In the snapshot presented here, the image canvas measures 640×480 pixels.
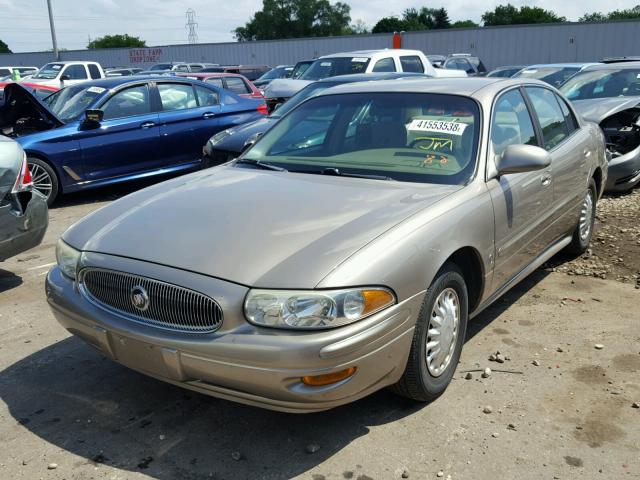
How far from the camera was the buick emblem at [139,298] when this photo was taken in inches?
111

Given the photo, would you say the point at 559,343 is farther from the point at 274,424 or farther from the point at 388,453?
→ the point at 274,424

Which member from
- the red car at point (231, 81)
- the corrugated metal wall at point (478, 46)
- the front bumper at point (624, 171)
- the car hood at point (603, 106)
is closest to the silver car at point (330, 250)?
the front bumper at point (624, 171)

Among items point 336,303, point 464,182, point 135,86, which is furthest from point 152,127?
point 336,303

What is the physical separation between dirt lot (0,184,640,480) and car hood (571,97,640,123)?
446 centimetres

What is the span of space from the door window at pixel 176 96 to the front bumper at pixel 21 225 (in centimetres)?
403

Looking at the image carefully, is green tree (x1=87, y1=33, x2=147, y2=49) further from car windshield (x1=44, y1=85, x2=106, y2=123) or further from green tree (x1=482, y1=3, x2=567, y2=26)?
car windshield (x1=44, y1=85, x2=106, y2=123)

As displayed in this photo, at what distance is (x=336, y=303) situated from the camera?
8.47 feet

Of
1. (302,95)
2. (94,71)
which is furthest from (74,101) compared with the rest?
(94,71)

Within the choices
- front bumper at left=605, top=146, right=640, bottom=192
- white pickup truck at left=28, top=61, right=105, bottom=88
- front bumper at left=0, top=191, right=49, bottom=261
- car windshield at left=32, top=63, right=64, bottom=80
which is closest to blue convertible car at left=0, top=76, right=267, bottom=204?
front bumper at left=0, top=191, right=49, bottom=261

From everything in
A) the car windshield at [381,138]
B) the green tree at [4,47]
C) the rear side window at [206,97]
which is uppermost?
the green tree at [4,47]

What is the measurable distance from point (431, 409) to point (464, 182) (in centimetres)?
123

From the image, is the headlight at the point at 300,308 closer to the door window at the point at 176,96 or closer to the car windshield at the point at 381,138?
the car windshield at the point at 381,138

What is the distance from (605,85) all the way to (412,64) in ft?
15.9

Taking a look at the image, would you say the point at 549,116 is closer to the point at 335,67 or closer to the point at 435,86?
the point at 435,86
